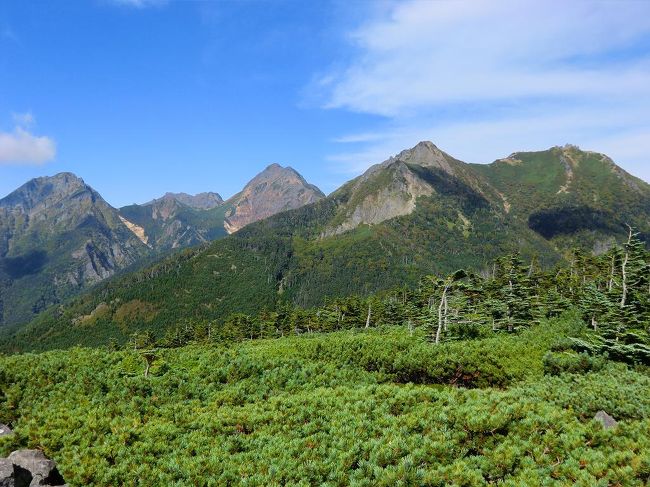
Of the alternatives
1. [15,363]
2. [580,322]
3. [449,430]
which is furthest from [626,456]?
[580,322]

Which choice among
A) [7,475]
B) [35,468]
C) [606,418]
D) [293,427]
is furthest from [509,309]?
[7,475]

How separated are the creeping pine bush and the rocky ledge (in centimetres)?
36

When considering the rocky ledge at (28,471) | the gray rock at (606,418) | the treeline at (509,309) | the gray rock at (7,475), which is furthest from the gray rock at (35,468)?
the treeline at (509,309)

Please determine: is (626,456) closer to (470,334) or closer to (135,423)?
(135,423)

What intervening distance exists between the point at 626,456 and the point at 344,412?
7.15 m

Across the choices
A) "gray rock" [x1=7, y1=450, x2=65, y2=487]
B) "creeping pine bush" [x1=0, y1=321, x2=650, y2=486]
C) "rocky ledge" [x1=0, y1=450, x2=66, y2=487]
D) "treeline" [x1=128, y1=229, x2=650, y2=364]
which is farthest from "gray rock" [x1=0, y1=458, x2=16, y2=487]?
"treeline" [x1=128, y1=229, x2=650, y2=364]

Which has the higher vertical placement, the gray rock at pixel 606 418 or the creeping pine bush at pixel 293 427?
the creeping pine bush at pixel 293 427

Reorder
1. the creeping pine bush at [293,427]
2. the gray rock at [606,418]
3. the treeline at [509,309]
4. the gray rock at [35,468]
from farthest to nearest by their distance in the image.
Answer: the treeline at [509,309] < the gray rock at [606,418] < the gray rock at [35,468] < the creeping pine bush at [293,427]

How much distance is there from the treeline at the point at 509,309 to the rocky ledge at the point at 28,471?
28.8m

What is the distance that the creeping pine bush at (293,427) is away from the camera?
9.58m

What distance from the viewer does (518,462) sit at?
10.2 m

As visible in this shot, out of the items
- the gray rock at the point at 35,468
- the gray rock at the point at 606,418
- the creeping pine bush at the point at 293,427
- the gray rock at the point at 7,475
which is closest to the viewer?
the gray rock at the point at 7,475

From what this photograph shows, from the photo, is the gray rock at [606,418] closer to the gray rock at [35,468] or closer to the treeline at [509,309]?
the treeline at [509,309]

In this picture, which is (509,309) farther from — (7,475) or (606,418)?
(7,475)
